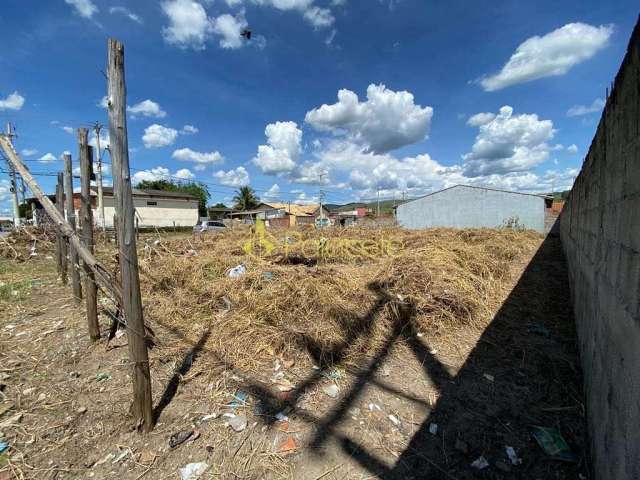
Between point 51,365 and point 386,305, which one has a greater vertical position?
point 386,305

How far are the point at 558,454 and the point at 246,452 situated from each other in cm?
195

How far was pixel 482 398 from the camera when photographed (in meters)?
2.34

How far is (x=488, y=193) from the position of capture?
63.2 ft

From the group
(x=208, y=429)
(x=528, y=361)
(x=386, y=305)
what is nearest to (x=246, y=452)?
(x=208, y=429)

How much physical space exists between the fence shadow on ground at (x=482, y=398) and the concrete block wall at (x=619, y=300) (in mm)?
346

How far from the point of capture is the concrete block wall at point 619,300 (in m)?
1.10

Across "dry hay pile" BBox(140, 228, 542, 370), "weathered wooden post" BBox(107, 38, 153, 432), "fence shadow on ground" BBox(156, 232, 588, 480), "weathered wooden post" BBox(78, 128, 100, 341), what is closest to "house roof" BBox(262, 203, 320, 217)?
"dry hay pile" BBox(140, 228, 542, 370)

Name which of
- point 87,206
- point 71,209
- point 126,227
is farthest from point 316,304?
point 71,209

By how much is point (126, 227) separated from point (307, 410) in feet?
5.98

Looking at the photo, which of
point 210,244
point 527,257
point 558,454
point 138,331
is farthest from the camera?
point 210,244

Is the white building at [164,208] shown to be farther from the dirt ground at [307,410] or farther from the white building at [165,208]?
the dirt ground at [307,410]

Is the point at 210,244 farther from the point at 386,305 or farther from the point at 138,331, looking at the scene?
the point at 138,331

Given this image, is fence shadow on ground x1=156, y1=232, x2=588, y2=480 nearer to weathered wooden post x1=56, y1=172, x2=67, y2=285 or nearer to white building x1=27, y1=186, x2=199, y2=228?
weathered wooden post x1=56, y1=172, x2=67, y2=285

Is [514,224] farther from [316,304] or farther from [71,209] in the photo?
[71,209]
